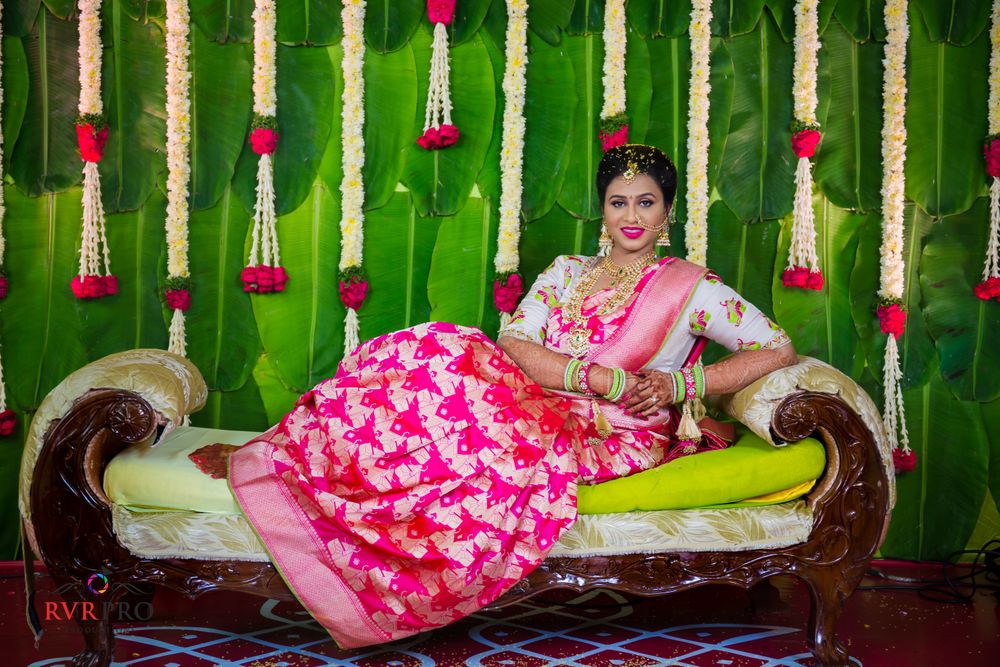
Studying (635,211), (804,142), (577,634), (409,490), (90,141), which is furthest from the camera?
(804,142)

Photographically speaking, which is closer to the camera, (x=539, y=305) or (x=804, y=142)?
(x=539, y=305)

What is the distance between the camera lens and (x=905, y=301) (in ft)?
12.5

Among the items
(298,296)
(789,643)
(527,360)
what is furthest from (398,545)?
(298,296)

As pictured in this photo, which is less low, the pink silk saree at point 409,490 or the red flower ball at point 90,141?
the red flower ball at point 90,141

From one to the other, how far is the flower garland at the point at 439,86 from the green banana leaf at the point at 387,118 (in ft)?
0.29

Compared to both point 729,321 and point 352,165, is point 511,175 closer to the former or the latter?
point 352,165

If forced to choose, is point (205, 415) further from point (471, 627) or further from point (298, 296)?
point (471, 627)

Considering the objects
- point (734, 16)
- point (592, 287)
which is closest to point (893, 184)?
point (734, 16)

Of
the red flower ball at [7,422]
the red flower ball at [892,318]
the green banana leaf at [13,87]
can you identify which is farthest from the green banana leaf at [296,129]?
the red flower ball at [892,318]

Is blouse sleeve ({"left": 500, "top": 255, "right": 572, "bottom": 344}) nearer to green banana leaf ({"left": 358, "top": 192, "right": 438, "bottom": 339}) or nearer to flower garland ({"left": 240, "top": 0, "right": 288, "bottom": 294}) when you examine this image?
green banana leaf ({"left": 358, "top": 192, "right": 438, "bottom": 339})

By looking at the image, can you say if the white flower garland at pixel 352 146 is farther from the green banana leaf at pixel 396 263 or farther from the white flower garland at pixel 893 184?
the white flower garland at pixel 893 184

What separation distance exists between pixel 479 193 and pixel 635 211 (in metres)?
0.87

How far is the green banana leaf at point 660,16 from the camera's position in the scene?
12.3 ft

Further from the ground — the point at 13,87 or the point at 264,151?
the point at 13,87
